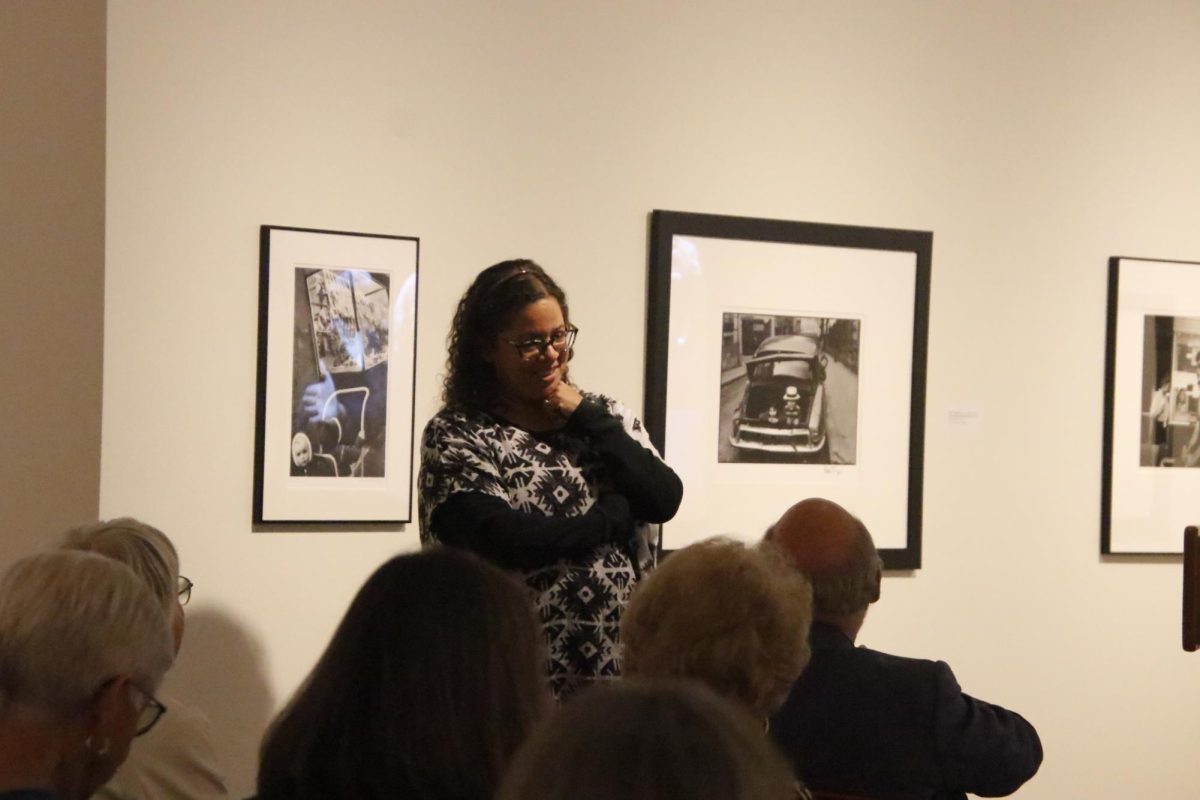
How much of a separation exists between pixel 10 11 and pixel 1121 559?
371 centimetres

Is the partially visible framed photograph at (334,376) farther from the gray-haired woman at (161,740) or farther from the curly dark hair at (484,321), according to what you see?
the gray-haired woman at (161,740)

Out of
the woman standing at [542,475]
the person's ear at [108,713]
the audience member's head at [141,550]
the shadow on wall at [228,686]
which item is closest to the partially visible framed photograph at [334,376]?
the shadow on wall at [228,686]

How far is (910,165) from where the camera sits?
4246mm

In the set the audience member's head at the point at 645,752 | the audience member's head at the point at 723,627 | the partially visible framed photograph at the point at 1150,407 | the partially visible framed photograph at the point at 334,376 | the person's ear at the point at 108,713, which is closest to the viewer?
the audience member's head at the point at 645,752

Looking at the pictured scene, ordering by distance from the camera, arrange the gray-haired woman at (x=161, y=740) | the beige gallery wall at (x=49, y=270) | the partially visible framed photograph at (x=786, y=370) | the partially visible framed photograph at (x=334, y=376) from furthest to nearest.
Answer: the partially visible framed photograph at (x=786, y=370) < the partially visible framed photograph at (x=334, y=376) < the beige gallery wall at (x=49, y=270) < the gray-haired woman at (x=161, y=740)

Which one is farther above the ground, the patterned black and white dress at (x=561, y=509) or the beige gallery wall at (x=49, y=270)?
the beige gallery wall at (x=49, y=270)

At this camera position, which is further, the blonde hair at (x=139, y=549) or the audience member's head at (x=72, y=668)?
the blonde hair at (x=139, y=549)

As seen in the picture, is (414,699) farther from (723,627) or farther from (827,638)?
(827,638)

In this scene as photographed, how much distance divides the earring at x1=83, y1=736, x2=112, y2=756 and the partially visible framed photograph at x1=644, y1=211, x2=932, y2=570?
240cm

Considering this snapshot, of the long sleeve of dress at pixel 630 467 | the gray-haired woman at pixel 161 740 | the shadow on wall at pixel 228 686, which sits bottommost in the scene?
the shadow on wall at pixel 228 686

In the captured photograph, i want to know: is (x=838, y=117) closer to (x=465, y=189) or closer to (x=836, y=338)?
(x=836, y=338)

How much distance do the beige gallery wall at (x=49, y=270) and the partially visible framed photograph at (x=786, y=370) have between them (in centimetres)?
151

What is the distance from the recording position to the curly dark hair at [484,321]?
9.68ft

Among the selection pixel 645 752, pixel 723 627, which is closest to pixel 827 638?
pixel 723 627
